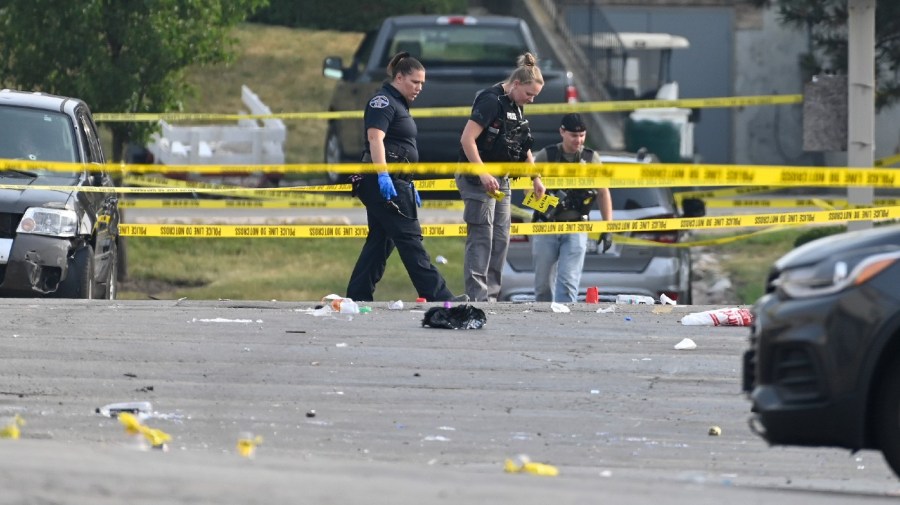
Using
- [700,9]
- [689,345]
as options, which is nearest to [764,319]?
[689,345]

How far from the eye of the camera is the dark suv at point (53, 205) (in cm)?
1129

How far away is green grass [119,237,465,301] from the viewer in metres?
16.8

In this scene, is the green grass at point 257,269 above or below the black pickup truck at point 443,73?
below

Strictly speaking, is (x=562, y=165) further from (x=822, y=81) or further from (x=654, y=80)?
(x=654, y=80)

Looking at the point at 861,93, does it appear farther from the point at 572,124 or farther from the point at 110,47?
the point at 110,47

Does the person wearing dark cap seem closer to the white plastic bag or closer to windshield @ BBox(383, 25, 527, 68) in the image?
the white plastic bag

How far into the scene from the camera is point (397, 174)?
11.2 metres

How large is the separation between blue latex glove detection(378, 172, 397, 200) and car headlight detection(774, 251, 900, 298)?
4886mm

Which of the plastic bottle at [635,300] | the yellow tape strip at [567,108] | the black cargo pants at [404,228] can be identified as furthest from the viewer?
the yellow tape strip at [567,108]

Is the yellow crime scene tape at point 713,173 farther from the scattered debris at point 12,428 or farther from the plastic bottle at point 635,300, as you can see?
the scattered debris at point 12,428

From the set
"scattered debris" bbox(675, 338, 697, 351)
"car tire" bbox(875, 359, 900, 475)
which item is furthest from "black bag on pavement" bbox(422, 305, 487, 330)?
"car tire" bbox(875, 359, 900, 475)

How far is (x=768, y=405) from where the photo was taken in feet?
20.9

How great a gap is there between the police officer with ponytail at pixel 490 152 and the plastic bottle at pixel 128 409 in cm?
379

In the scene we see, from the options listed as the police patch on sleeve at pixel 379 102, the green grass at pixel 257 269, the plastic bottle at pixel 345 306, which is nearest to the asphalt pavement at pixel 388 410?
the plastic bottle at pixel 345 306
